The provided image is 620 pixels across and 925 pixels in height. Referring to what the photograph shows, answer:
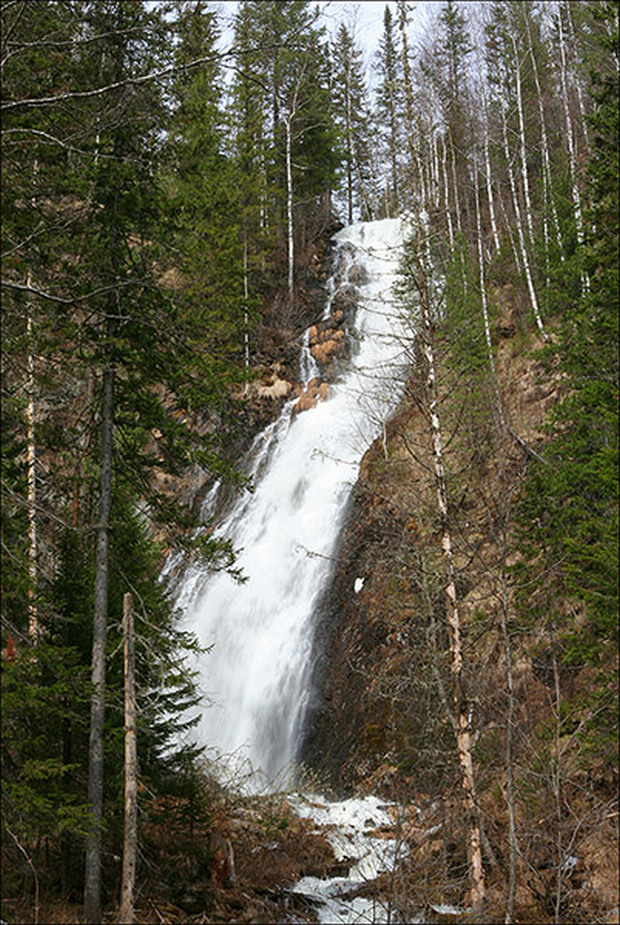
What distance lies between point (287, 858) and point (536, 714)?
4.81 metres

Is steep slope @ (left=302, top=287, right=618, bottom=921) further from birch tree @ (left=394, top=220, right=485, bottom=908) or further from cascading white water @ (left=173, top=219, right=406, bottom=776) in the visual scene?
cascading white water @ (left=173, top=219, right=406, bottom=776)

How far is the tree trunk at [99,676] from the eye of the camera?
765cm

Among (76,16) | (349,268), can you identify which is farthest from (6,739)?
(349,268)

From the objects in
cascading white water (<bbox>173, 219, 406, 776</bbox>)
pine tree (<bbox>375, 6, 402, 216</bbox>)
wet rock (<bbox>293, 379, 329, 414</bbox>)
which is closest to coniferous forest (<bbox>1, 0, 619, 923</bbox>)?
cascading white water (<bbox>173, 219, 406, 776</bbox>)

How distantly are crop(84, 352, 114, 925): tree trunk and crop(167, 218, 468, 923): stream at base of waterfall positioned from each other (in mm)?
3184

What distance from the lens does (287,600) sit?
19656 millimetres

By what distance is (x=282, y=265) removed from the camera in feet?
113

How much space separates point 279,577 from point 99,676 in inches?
486

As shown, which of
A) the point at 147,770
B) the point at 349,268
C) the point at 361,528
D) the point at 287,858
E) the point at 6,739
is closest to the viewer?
the point at 6,739

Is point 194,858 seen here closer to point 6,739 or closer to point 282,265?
point 6,739

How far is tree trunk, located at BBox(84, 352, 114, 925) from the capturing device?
765 cm

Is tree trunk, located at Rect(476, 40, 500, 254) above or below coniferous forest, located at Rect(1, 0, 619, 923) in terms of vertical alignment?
above

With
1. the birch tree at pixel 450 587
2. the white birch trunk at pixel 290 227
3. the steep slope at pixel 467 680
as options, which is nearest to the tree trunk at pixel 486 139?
the steep slope at pixel 467 680

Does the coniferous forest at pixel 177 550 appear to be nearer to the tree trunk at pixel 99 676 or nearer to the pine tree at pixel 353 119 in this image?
the tree trunk at pixel 99 676
